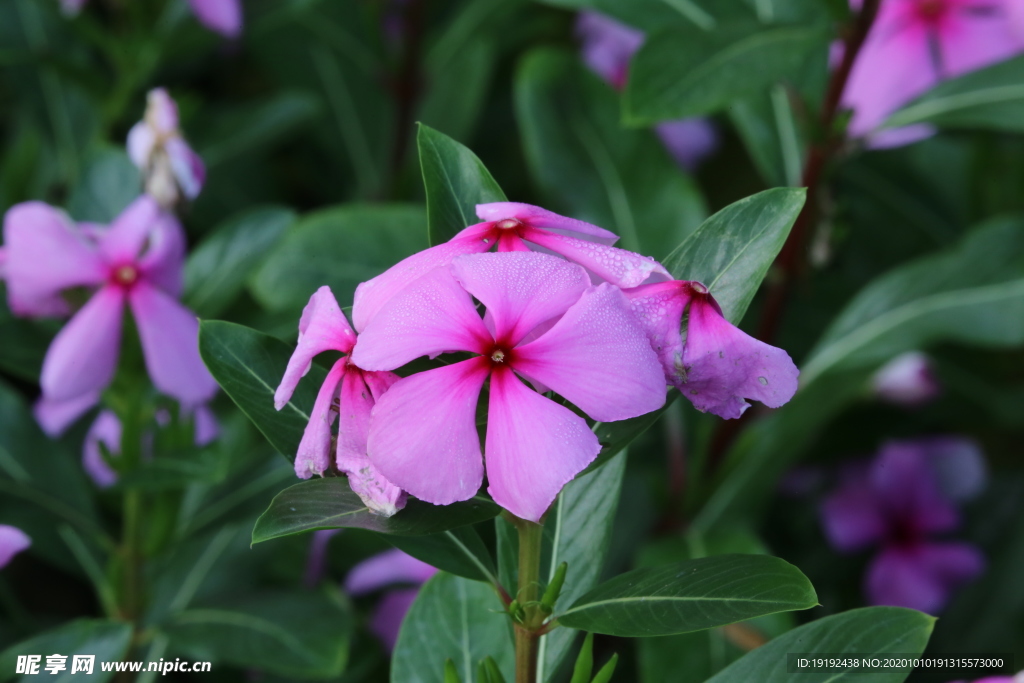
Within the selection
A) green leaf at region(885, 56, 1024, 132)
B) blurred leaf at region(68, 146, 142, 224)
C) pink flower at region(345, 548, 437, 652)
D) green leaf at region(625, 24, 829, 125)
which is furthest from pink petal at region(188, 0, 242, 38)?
green leaf at region(885, 56, 1024, 132)

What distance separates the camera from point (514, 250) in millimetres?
479

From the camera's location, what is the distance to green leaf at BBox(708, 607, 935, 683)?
531 mm

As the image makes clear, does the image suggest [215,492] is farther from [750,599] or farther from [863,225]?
[863,225]

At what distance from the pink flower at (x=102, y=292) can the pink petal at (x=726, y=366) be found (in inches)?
20.9

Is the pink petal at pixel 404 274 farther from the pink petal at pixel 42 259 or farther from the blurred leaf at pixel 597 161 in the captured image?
the blurred leaf at pixel 597 161

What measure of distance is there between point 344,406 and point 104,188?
733mm

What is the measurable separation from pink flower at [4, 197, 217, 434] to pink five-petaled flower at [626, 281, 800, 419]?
517mm

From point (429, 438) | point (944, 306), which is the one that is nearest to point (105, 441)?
point (429, 438)

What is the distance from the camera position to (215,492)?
100 centimetres

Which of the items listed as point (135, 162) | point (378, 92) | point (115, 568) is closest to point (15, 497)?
point (115, 568)

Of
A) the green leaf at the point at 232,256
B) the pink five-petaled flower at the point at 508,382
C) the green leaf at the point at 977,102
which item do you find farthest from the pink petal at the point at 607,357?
the green leaf at the point at 977,102

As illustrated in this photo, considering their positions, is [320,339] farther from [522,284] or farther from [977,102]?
[977,102]

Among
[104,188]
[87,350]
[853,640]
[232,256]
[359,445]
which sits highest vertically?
[104,188]

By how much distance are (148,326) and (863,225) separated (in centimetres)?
106
